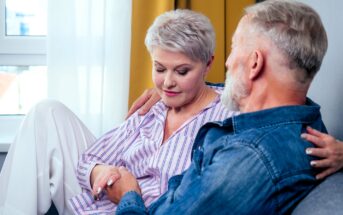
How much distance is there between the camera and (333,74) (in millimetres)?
1695

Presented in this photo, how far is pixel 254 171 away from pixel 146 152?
771 millimetres

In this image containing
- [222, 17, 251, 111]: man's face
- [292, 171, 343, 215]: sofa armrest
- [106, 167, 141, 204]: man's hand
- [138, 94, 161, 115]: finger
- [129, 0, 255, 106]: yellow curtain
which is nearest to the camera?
[292, 171, 343, 215]: sofa armrest

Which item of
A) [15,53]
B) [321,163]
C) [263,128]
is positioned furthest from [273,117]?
[15,53]

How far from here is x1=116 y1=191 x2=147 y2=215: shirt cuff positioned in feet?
4.08

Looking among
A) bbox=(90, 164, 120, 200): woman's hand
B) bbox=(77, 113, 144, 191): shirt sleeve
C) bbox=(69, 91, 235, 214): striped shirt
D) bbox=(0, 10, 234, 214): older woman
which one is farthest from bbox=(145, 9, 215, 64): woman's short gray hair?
bbox=(90, 164, 120, 200): woman's hand

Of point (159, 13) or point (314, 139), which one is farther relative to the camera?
point (159, 13)

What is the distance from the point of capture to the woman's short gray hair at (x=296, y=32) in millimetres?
1099

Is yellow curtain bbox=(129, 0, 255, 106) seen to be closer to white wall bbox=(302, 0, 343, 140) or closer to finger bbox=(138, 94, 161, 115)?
finger bbox=(138, 94, 161, 115)

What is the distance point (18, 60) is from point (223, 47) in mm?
1156

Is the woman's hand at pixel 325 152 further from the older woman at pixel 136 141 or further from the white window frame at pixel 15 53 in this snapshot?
the white window frame at pixel 15 53

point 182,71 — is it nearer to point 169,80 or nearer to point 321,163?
point 169,80

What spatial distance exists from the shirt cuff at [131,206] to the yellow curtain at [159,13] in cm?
114

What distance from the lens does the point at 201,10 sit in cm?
241

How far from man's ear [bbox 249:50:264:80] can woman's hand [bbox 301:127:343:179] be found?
17 cm
